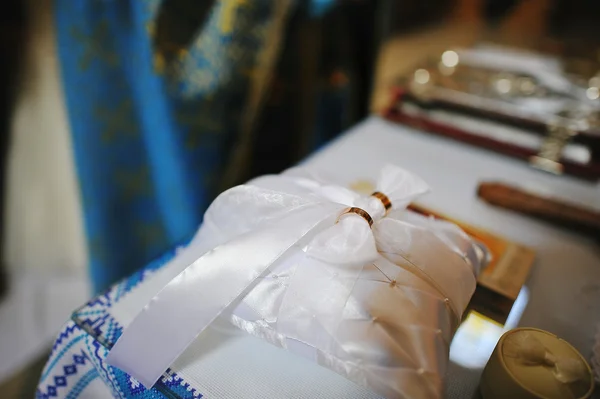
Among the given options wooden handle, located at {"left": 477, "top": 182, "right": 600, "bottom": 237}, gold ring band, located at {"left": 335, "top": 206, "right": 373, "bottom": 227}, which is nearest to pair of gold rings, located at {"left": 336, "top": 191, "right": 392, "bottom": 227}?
gold ring band, located at {"left": 335, "top": 206, "right": 373, "bottom": 227}

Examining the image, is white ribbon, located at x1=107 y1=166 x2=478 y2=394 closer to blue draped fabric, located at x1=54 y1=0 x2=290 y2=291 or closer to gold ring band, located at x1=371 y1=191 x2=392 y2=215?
gold ring band, located at x1=371 y1=191 x2=392 y2=215

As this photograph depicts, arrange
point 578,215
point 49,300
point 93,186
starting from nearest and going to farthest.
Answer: point 578,215, point 93,186, point 49,300

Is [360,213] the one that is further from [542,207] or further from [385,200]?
[542,207]

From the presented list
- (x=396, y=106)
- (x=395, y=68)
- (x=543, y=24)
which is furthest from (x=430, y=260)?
(x=395, y=68)

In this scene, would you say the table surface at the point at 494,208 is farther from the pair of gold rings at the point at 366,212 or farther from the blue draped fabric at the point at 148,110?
the blue draped fabric at the point at 148,110

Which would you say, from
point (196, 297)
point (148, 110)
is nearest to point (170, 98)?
point (148, 110)

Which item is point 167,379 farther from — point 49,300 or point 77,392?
point 49,300
